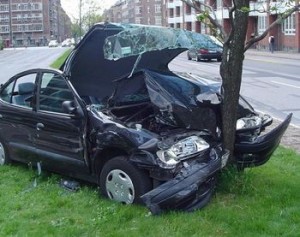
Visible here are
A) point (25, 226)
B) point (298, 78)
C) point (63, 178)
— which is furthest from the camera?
point (298, 78)

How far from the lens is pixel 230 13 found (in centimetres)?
544

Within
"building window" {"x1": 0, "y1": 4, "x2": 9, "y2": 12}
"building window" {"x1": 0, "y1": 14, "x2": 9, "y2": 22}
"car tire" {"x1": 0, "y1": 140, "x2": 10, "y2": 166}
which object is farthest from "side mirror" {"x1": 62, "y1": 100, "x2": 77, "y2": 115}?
"building window" {"x1": 0, "y1": 14, "x2": 9, "y2": 22}

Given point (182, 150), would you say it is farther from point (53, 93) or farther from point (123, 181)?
point (53, 93)

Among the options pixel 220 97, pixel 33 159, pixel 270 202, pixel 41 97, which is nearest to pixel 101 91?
pixel 41 97

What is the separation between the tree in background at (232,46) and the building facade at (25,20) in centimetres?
12039

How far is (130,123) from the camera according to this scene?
571 centimetres

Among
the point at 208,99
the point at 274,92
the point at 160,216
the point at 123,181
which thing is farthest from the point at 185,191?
the point at 274,92

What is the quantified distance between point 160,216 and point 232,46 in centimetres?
201

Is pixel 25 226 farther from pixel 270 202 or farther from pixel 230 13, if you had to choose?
pixel 230 13

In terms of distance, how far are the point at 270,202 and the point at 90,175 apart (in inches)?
78.5

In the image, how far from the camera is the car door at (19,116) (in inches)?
262

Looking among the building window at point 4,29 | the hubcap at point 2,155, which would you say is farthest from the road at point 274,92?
the building window at point 4,29

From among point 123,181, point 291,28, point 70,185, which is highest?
point 291,28

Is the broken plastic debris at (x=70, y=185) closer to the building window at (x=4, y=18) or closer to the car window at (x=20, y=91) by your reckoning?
the car window at (x=20, y=91)
